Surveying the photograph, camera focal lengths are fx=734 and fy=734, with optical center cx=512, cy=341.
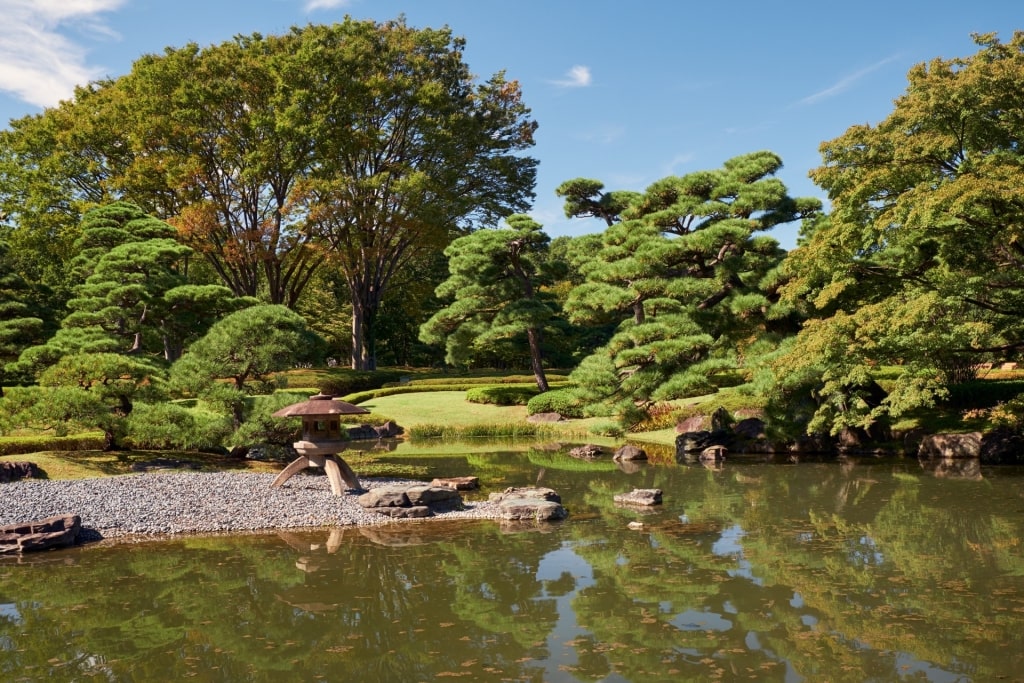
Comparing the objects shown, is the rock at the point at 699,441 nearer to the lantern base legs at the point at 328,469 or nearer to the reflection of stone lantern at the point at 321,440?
the lantern base legs at the point at 328,469

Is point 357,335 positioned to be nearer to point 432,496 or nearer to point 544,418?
point 544,418

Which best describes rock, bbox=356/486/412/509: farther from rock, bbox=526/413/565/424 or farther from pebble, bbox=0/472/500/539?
rock, bbox=526/413/565/424

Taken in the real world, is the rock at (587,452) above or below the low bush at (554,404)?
below

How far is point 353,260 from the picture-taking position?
1517 inches

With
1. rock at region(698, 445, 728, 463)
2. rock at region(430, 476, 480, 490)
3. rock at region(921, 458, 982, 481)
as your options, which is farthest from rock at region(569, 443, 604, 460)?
rock at region(921, 458, 982, 481)

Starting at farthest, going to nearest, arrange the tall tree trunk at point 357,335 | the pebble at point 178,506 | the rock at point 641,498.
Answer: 1. the tall tree trunk at point 357,335
2. the rock at point 641,498
3. the pebble at point 178,506

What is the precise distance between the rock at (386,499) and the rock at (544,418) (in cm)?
1418

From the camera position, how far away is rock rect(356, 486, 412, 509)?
42.5ft

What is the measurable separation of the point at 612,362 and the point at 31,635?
646 inches

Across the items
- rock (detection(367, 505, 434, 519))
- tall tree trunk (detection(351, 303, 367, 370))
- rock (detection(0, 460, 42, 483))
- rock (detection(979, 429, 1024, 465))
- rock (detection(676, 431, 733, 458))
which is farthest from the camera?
tall tree trunk (detection(351, 303, 367, 370))

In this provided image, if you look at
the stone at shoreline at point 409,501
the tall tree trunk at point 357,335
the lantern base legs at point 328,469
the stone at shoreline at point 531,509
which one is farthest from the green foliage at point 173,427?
the tall tree trunk at point 357,335

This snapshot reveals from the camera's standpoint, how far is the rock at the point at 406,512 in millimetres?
12734

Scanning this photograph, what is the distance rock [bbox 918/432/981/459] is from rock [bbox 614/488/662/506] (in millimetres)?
9077

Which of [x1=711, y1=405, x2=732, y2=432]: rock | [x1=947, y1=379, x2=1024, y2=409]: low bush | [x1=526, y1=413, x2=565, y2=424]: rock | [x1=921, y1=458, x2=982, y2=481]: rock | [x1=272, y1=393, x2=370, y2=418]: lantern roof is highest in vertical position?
[x1=272, y1=393, x2=370, y2=418]: lantern roof
